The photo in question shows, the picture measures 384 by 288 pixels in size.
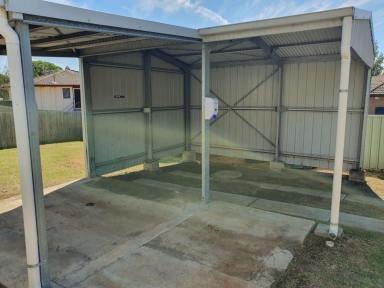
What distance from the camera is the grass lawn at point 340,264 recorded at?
338 cm

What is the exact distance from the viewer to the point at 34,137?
292cm

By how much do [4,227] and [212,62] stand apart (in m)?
6.78

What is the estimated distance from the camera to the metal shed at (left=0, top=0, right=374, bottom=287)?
15.1ft

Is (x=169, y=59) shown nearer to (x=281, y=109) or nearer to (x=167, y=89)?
(x=167, y=89)

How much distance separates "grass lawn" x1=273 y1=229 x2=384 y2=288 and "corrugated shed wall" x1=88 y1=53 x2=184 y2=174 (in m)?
5.18

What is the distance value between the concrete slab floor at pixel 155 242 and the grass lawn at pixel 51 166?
135 centimetres

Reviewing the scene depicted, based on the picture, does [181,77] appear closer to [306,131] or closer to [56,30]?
[306,131]

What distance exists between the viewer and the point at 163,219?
5.13 m

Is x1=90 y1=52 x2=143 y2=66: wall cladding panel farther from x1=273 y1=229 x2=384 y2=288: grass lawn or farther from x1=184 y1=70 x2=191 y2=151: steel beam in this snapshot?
x1=273 y1=229 x2=384 y2=288: grass lawn

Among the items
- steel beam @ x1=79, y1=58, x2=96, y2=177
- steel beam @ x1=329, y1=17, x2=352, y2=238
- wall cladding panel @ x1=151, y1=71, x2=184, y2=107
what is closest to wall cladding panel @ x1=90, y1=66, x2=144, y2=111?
steel beam @ x1=79, y1=58, x2=96, y2=177

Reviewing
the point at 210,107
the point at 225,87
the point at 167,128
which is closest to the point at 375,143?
the point at 225,87

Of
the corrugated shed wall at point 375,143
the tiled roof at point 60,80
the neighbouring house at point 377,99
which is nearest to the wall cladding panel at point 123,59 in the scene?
the corrugated shed wall at point 375,143

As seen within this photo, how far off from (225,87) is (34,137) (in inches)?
281

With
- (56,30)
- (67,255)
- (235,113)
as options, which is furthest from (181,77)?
(67,255)
